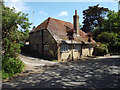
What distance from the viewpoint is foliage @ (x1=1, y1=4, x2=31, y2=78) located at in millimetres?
8781

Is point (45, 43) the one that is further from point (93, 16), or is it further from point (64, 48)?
point (93, 16)

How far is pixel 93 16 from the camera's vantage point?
135ft

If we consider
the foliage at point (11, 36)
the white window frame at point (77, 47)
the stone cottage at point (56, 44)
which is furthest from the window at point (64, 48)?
the foliage at point (11, 36)

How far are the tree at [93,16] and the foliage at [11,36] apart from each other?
35461mm

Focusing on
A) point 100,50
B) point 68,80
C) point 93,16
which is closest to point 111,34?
point 100,50

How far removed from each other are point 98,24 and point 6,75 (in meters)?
40.1

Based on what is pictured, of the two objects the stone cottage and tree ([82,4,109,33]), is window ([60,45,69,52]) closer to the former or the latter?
the stone cottage

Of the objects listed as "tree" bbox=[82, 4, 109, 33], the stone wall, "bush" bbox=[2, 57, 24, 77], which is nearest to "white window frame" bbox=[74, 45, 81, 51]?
the stone wall

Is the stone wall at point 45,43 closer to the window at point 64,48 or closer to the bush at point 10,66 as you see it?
the window at point 64,48

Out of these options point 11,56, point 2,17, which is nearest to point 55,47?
point 11,56

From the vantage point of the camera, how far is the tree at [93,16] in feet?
129

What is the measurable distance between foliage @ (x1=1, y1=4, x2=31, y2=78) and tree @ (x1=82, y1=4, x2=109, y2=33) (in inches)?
1396

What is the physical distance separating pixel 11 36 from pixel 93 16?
38079 millimetres

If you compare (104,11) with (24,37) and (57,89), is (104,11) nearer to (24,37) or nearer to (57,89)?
(24,37)
